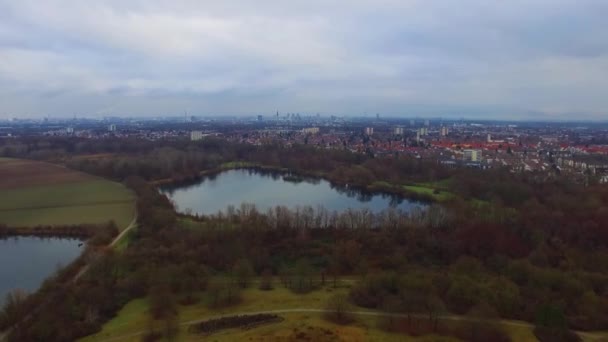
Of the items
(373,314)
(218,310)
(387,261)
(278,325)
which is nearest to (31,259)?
Answer: (218,310)

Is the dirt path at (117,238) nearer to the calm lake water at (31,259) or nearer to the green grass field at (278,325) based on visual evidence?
the calm lake water at (31,259)

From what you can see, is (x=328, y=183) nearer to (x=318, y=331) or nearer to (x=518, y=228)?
(x=518, y=228)

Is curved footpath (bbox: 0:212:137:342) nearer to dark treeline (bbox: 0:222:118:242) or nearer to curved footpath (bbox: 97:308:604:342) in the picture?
dark treeline (bbox: 0:222:118:242)

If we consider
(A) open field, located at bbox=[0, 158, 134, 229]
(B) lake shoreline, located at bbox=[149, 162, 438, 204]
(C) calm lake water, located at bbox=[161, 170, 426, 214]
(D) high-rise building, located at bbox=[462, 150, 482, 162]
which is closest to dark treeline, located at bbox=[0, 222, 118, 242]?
(A) open field, located at bbox=[0, 158, 134, 229]

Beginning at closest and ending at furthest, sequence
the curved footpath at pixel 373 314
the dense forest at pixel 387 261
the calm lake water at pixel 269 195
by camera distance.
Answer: the curved footpath at pixel 373 314, the dense forest at pixel 387 261, the calm lake water at pixel 269 195

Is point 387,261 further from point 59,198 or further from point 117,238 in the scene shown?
point 59,198

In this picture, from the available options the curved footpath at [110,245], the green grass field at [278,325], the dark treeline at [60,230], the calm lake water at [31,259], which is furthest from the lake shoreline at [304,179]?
the green grass field at [278,325]

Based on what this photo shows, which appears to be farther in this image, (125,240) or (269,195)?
(269,195)
